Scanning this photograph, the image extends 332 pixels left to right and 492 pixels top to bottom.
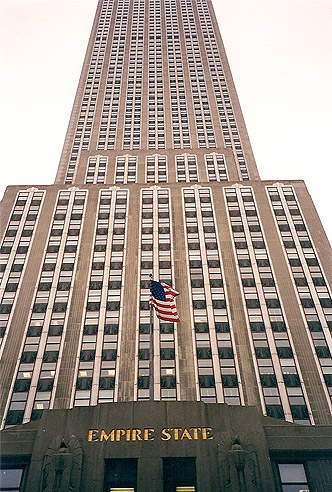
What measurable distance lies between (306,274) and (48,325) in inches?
1445

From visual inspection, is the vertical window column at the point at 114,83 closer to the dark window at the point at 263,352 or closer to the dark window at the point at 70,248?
the dark window at the point at 70,248

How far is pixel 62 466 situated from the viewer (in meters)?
34.4

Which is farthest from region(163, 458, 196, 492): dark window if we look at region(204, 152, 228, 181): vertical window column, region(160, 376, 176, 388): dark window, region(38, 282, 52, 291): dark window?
region(204, 152, 228, 181): vertical window column

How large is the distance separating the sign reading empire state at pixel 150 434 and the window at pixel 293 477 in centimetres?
690

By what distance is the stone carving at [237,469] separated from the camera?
111ft

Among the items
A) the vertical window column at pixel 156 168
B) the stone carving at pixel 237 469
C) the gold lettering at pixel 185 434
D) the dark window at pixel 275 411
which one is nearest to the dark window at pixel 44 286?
the dark window at pixel 275 411

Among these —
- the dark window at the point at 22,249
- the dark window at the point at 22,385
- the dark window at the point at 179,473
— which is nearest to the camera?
the dark window at the point at 179,473

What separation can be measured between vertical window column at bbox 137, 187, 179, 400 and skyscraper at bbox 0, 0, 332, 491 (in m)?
0.22

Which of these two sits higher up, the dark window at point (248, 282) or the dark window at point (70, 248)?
the dark window at point (70, 248)

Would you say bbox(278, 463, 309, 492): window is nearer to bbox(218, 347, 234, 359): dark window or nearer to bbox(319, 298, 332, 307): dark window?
bbox(218, 347, 234, 359): dark window

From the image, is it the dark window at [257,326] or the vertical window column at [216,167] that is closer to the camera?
the dark window at [257,326]

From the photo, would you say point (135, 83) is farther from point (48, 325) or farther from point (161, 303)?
point (161, 303)

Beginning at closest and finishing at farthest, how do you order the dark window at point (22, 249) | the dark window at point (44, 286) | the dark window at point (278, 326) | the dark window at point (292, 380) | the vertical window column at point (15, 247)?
the dark window at point (292, 380) < the dark window at point (278, 326) < the vertical window column at point (15, 247) < the dark window at point (44, 286) < the dark window at point (22, 249)

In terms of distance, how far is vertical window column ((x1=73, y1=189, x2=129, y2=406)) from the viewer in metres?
52.7
